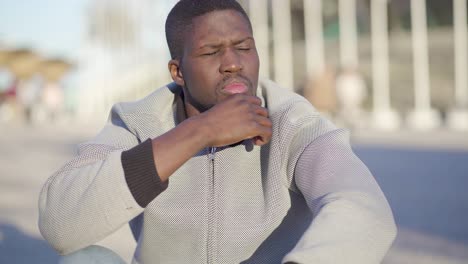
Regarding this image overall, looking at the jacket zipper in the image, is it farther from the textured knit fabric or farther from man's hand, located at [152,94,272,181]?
man's hand, located at [152,94,272,181]

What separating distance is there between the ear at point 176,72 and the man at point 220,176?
22mm

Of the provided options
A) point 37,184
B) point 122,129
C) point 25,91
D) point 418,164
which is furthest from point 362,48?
point 122,129

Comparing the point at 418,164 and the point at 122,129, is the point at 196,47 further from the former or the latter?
the point at 418,164

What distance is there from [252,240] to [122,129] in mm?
663

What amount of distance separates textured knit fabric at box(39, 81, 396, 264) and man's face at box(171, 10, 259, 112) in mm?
140

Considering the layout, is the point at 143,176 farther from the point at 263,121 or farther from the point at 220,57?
the point at 220,57

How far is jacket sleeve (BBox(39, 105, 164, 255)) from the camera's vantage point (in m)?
2.76

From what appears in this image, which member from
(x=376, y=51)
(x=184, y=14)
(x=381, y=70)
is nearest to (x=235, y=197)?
(x=184, y=14)

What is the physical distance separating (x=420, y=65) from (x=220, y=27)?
30538 millimetres

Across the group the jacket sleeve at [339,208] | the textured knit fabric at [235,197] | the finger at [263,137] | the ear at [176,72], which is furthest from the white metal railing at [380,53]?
the jacket sleeve at [339,208]

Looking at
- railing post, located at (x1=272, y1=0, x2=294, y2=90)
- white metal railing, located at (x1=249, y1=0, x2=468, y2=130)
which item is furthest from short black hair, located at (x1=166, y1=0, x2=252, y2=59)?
railing post, located at (x1=272, y1=0, x2=294, y2=90)

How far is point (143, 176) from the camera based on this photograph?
2.75 metres

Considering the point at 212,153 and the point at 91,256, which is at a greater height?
the point at 212,153

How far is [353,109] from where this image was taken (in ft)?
79.4
